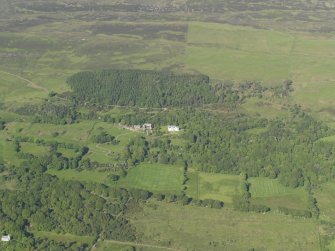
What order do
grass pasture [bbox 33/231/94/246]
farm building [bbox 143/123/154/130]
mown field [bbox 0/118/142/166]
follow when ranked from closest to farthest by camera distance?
grass pasture [bbox 33/231/94/246], mown field [bbox 0/118/142/166], farm building [bbox 143/123/154/130]

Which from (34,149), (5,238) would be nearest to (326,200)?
(5,238)

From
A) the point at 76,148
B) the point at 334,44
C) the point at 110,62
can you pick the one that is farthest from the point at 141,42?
the point at 76,148

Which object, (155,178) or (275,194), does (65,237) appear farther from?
(275,194)

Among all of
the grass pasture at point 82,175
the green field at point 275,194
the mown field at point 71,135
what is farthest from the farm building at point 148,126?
the green field at point 275,194

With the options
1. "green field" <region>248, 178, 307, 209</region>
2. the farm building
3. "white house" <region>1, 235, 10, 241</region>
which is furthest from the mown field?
"white house" <region>1, 235, 10, 241</region>

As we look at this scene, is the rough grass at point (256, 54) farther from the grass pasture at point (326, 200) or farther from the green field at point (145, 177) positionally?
the grass pasture at point (326, 200)

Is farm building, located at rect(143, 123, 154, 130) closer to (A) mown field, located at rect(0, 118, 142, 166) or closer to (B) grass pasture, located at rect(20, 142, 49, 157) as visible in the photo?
(A) mown field, located at rect(0, 118, 142, 166)

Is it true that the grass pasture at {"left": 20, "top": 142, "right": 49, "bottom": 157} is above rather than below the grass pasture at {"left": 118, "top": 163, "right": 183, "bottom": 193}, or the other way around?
below
